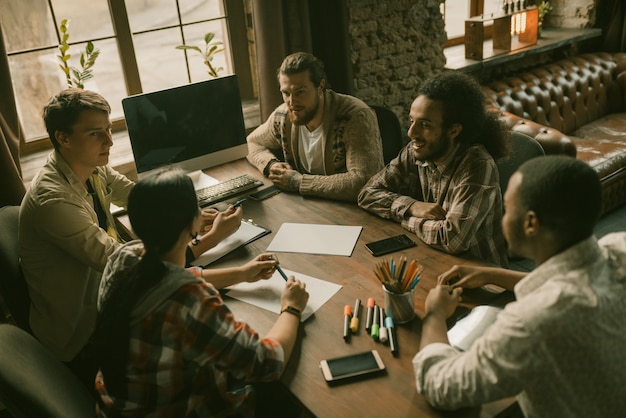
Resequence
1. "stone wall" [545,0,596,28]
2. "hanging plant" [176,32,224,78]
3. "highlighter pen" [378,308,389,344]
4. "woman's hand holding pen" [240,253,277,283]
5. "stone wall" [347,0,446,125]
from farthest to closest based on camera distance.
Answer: "stone wall" [545,0,596,28] < "stone wall" [347,0,446,125] < "hanging plant" [176,32,224,78] < "woman's hand holding pen" [240,253,277,283] < "highlighter pen" [378,308,389,344]

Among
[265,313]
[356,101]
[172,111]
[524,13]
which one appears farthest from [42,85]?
[524,13]

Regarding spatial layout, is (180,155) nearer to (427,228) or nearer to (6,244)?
(6,244)

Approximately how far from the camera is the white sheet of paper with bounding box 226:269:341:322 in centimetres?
152

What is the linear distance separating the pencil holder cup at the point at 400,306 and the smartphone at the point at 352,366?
0.13m

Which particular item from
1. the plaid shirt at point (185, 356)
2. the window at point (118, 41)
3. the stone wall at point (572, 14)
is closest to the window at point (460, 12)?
the stone wall at point (572, 14)

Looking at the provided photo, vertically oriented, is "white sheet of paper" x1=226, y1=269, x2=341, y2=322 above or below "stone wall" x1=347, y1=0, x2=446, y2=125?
below

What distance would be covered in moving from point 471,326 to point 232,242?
91 cm

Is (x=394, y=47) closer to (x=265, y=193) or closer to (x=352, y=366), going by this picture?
(x=265, y=193)

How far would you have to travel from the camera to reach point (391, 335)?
1328 millimetres

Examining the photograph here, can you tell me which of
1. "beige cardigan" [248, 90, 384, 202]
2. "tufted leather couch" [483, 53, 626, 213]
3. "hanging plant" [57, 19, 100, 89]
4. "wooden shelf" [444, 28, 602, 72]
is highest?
"hanging plant" [57, 19, 100, 89]

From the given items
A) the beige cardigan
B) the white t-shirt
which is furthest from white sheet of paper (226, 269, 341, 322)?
the white t-shirt

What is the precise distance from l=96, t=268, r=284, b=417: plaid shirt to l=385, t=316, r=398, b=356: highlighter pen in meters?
0.27

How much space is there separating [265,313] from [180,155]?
1.16m

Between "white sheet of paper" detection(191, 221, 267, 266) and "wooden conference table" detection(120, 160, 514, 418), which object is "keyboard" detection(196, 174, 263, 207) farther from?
"white sheet of paper" detection(191, 221, 267, 266)
